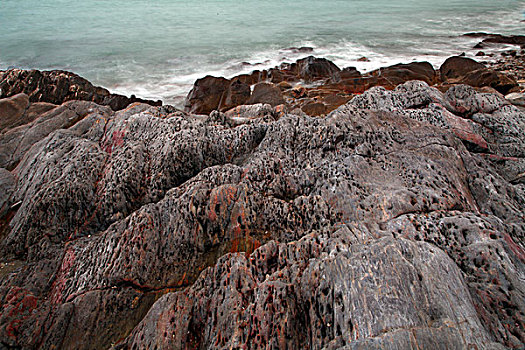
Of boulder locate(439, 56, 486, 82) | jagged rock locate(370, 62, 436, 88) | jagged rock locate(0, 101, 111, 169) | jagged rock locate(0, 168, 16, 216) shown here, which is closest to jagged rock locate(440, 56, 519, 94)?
boulder locate(439, 56, 486, 82)

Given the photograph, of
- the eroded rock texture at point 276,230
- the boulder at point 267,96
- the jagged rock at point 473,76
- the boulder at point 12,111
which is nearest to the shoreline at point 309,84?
the boulder at point 267,96

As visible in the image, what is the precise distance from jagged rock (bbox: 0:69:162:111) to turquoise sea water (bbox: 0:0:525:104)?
10.2 metres

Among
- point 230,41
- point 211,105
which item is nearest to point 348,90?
point 211,105

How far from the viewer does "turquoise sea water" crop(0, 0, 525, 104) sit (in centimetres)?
4041

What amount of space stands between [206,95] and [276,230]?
20.3 metres

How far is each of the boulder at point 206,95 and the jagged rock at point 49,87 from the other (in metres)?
5.50

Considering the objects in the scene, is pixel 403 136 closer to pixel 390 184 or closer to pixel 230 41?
pixel 390 184

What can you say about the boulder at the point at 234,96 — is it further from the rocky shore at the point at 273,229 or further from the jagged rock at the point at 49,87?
the rocky shore at the point at 273,229

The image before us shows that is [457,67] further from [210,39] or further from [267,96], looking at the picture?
[210,39]

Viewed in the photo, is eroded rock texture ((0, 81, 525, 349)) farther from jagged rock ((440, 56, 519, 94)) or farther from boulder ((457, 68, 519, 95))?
jagged rock ((440, 56, 519, 94))

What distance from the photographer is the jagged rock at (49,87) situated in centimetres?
1786

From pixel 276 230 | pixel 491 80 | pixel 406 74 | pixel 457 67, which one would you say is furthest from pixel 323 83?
pixel 276 230

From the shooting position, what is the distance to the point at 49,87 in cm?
1864

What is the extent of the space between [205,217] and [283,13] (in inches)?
3916
